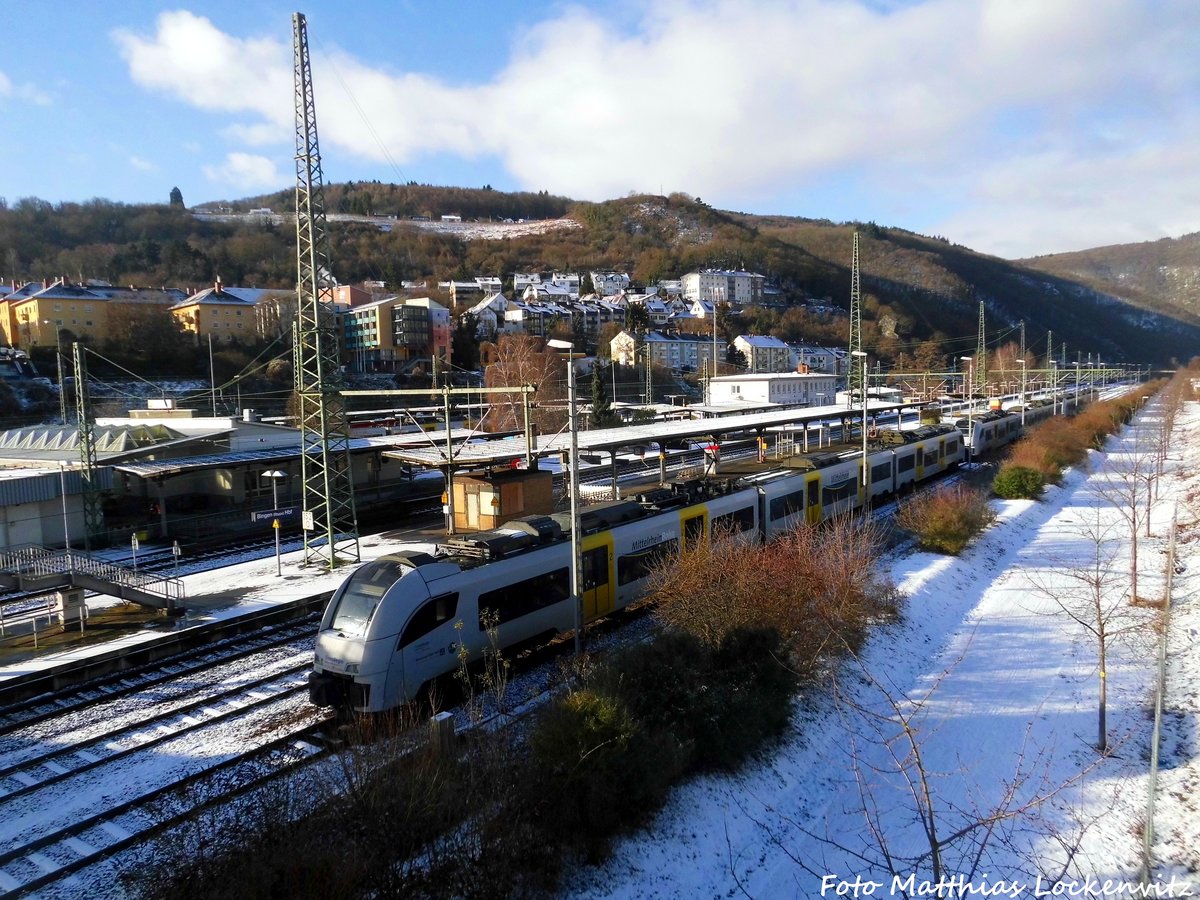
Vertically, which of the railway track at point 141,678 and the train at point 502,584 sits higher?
the train at point 502,584

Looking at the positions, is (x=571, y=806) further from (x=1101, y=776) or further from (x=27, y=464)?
(x=27, y=464)

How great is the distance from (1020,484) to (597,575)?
24309mm

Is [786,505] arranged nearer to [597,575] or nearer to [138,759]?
[597,575]

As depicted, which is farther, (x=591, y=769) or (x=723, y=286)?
(x=723, y=286)

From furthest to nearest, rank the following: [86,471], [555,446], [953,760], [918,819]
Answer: [555,446], [86,471], [953,760], [918,819]

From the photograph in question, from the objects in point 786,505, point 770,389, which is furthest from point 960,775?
point 770,389

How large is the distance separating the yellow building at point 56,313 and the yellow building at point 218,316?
1980 millimetres

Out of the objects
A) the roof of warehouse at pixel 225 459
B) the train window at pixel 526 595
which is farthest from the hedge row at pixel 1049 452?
the train window at pixel 526 595

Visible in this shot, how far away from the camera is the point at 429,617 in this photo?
10633 mm

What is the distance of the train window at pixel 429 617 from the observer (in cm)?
1032

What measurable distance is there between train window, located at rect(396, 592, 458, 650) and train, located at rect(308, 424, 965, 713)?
1cm

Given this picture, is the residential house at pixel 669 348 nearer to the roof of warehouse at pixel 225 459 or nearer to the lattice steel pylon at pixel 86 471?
the roof of warehouse at pixel 225 459

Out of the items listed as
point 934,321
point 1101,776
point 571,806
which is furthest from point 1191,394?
point 571,806

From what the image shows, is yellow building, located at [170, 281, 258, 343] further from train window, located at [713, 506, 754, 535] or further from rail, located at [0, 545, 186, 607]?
train window, located at [713, 506, 754, 535]
